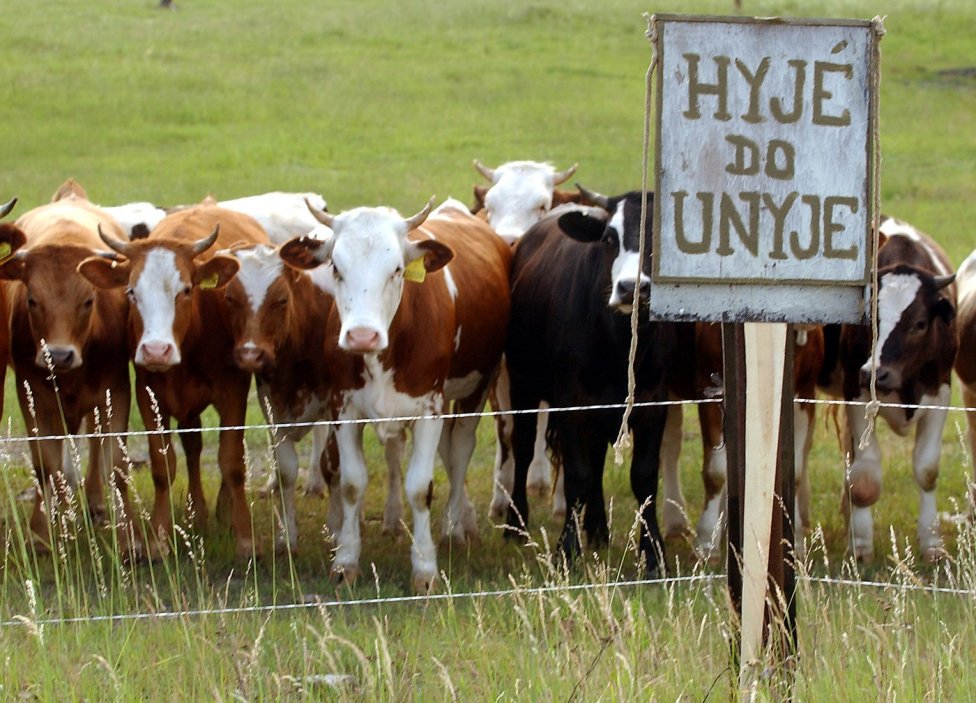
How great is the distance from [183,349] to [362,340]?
1.49 metres

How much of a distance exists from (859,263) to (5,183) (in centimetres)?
1894

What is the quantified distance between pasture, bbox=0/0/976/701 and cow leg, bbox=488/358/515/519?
293 mm

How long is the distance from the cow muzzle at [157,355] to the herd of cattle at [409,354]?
11 mm

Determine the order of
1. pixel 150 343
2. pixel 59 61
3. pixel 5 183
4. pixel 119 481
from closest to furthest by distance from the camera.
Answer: pixel 150 343 < pixel 119 481 < pixel 5 183 < pixel 59 61

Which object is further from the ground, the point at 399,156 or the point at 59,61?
the point at 59,61

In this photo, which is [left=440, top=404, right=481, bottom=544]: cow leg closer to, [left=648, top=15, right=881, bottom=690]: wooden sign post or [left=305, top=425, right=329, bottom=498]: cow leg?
[left=305, top=425, right=329, bottom=498]: cow leg

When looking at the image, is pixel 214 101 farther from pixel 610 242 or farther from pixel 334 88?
pixel 610 242

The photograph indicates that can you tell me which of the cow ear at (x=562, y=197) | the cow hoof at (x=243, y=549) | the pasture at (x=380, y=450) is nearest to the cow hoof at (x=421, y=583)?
the pasture at (x=380, y=450)

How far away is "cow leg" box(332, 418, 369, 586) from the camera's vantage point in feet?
25.8

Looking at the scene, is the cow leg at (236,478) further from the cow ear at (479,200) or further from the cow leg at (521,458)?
the cow ear at (479,200)

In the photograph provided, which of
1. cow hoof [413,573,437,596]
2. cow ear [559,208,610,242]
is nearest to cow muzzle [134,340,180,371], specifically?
cow hoof [413,573,437,596]

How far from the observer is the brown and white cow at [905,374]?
805cm

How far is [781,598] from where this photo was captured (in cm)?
427

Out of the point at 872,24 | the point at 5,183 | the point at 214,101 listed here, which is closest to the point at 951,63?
the point at 214,101
